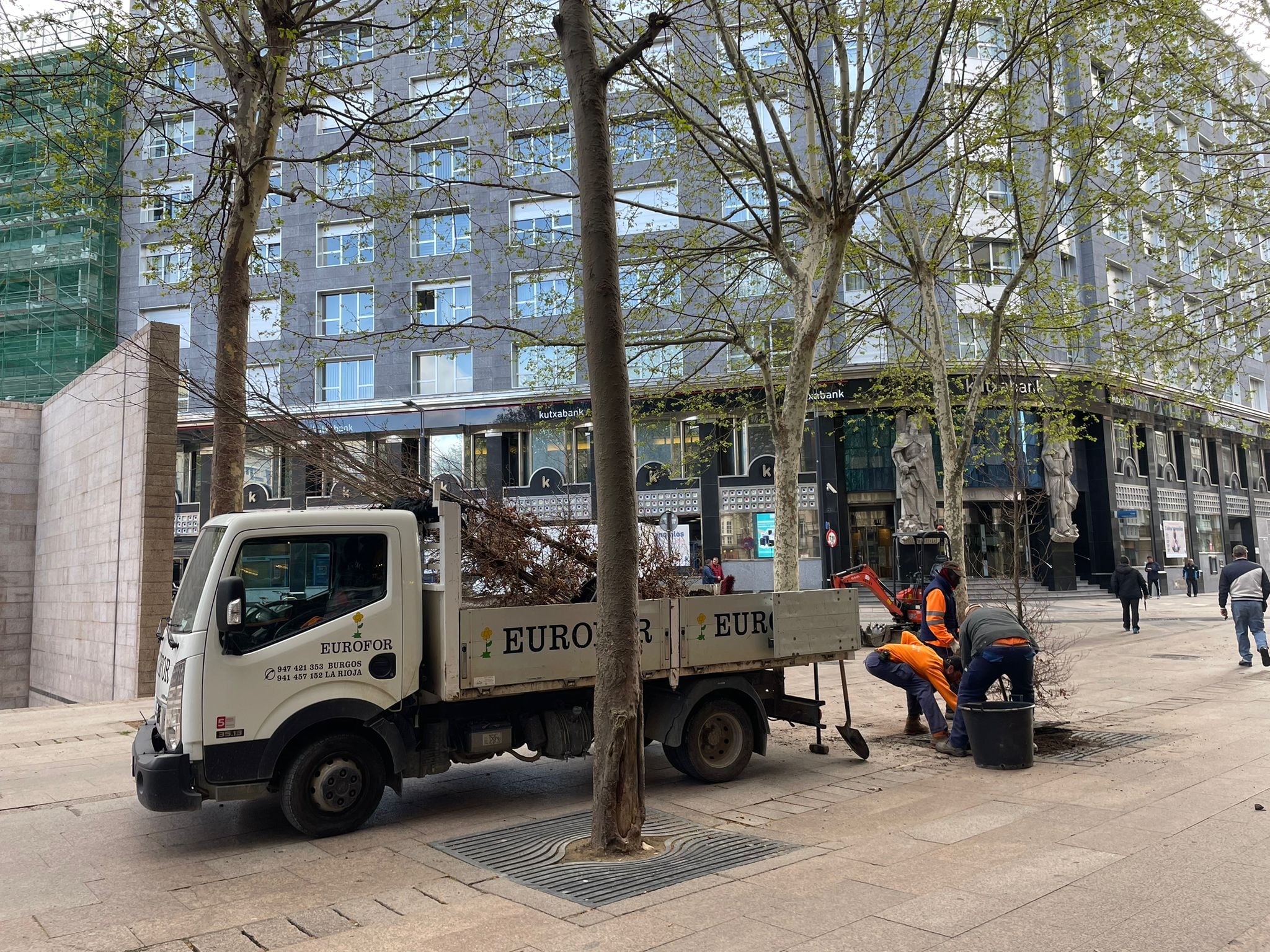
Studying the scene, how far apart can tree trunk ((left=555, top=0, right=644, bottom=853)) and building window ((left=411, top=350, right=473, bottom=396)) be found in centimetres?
3353

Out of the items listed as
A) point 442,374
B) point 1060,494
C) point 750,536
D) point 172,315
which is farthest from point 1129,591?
point 172,315

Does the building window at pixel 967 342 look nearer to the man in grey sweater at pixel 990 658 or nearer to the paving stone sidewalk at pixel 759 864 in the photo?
the paving stone sidewalk at pixel 759 864

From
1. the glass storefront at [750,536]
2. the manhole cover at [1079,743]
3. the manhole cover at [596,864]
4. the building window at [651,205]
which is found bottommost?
the manhole cover at [1079,743]

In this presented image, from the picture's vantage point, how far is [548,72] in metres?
14.7

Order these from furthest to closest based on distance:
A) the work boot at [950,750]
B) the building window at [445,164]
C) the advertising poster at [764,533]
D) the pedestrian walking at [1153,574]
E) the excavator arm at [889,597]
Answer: the advertising poster at [764,533], the pedestrian walking at [1153,574], the building window at [445,164], the excavator arm at [889,597], the work boot at [950,750]

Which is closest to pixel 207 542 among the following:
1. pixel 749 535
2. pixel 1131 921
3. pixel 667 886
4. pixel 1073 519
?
pixel 667 886

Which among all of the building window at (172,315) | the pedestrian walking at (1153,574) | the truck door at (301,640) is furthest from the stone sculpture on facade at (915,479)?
the building window at (172,315)

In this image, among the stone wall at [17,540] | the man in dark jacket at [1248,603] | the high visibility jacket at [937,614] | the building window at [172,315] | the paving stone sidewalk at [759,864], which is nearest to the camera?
the paving stone sidewalk at [759,864]

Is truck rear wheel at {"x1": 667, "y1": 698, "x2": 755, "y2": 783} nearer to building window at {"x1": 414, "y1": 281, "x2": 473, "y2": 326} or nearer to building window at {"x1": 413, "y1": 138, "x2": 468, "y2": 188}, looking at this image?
building window at {"x1": 413, "y1": 138, "x2": 468, "y2": 188}

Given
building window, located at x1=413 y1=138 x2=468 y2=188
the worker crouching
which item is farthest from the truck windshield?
building window, located at x1=413 y1=138 x2=468 y2=188

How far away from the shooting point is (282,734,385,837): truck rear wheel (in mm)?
6145

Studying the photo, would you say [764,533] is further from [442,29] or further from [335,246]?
[442,29]

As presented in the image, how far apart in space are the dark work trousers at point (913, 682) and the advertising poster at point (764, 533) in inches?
1077

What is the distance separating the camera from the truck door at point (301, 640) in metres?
5.97
